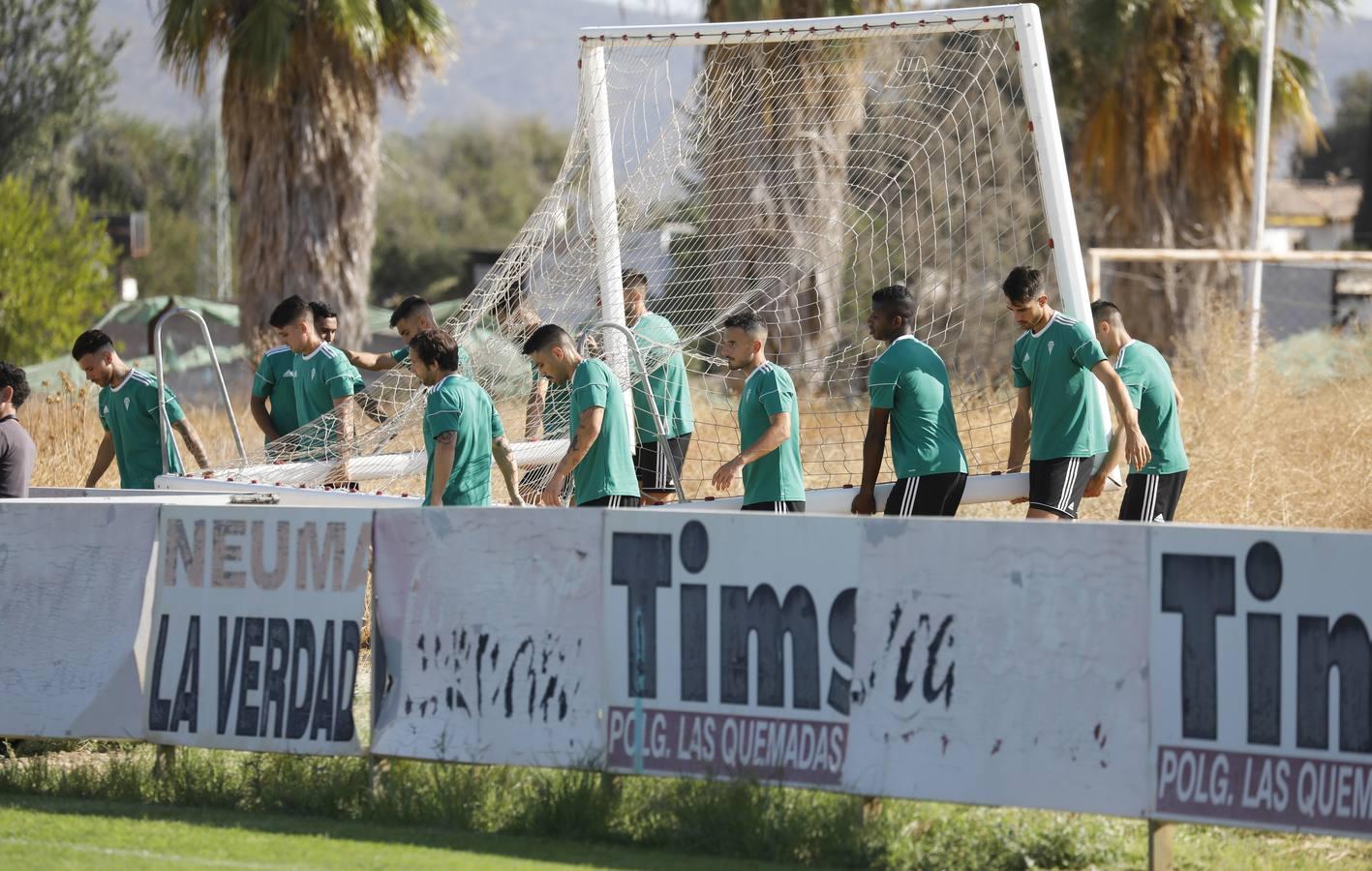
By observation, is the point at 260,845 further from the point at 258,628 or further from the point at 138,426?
the point at 138,426

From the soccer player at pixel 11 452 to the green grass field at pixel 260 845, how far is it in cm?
232

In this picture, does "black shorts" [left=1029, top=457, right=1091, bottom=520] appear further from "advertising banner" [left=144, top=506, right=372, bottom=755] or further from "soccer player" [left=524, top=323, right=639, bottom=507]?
"advertising banner" [left=144, top=506, right=372, bottom=755]

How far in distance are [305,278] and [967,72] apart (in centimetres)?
1200

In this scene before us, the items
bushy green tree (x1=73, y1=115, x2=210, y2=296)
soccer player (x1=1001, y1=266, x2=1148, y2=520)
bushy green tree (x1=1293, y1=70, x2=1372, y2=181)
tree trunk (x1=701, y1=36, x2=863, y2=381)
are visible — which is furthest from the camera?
bushy green tree (x1=1293, y1=70, x2=1372, y2=181)

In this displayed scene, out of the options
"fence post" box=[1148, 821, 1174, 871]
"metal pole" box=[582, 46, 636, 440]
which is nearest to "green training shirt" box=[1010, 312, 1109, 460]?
"metal pole" box=[582, 46, 636, 440]

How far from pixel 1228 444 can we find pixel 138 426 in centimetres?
853

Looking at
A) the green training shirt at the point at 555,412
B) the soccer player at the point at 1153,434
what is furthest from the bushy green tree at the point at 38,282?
the soccer player at the point at 1153,434

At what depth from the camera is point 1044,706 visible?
555 cm

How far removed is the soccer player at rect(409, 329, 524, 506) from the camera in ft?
24.8

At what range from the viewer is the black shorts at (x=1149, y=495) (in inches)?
361

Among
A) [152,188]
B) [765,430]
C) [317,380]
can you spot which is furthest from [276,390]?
[152,188]

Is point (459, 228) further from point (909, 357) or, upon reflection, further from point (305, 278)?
point (909, 357)

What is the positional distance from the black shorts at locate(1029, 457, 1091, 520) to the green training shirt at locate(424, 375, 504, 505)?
2.88 m

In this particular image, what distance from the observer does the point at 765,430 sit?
819 cm
